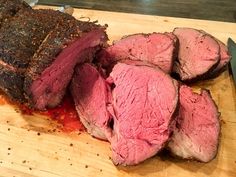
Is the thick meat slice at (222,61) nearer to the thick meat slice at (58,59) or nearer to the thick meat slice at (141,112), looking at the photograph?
the thick meat slice at (141,112)

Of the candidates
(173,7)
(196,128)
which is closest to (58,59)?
(196,128)

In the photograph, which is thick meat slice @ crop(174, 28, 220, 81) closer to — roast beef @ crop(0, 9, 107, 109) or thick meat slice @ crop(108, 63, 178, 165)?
thick meat slice @ crop(108, 63, 178, 165)

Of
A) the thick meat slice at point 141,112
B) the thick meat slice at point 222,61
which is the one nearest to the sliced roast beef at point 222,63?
the thick meat slice at point 222,61

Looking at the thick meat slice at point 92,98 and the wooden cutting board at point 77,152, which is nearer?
the wooden cutting board at point 77,152

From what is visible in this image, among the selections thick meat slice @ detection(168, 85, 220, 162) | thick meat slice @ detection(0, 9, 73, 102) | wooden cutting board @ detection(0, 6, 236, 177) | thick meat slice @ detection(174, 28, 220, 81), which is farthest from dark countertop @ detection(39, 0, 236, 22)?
thick meat slice @ detection(168, 85, 220, 162)

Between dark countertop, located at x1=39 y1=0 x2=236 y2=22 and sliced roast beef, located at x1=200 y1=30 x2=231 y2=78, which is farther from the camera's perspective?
dark countertop, located at x1=39 y1=0 x2=236 y2=22

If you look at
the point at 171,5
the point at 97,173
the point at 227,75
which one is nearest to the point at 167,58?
the point at 227,75
